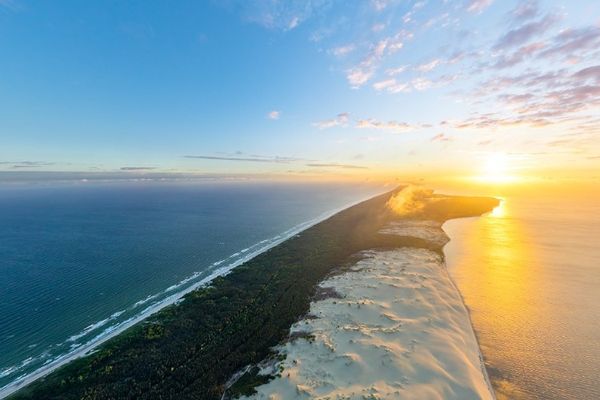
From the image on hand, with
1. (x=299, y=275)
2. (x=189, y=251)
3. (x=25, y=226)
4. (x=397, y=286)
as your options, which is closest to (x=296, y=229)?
(x=189, y=251)

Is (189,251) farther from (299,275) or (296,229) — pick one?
(296,229)

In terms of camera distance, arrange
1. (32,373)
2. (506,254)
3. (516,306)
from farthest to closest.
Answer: (506,254)
(516,306)
(32,373)

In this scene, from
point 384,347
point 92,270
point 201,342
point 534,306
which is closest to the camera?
point 384,347

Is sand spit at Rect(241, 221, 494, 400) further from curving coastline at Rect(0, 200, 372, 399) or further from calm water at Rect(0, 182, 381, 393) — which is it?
calm water at Rect(0, 182, 381, 393)

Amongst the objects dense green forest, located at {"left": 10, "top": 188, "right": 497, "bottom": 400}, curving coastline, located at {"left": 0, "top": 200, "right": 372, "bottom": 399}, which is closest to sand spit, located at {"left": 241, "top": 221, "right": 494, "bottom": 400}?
dense green forest, located at {"left": 10, "top": 188, "right": 497, "bottom": 400}

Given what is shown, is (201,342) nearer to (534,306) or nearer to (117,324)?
(117,324)

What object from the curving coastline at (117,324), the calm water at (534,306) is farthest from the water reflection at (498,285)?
the curving coastline at (117,324)

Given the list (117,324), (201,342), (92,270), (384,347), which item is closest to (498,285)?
(384,347)
